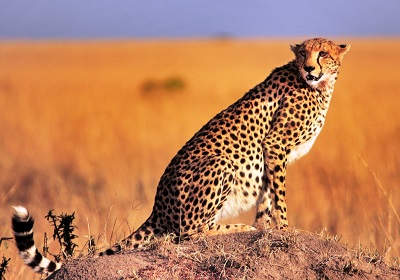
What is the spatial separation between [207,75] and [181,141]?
491 inches

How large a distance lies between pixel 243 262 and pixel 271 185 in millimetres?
1151

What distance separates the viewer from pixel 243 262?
3.24 meters

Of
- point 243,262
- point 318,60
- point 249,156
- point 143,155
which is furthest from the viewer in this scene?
point 143,155

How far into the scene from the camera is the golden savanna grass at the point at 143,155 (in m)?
6.86

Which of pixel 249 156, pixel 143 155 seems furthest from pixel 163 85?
pixel 249 156

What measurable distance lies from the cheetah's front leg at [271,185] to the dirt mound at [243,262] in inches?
32.3

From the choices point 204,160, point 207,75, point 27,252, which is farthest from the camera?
point 207,75

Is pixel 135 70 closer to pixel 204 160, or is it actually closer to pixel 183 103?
pixel 183 103

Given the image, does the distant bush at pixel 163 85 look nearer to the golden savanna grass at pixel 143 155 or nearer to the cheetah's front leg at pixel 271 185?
the golden savanna grass at pixel 143 155

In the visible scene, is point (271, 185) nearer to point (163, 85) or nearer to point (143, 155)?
point (143, 155)

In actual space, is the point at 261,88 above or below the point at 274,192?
above

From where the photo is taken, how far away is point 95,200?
7.77 metres

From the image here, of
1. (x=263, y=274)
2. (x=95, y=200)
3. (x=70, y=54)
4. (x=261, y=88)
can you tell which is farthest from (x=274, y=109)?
(x=70, y=54)

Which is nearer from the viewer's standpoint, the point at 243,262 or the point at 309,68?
the point at 243,262
